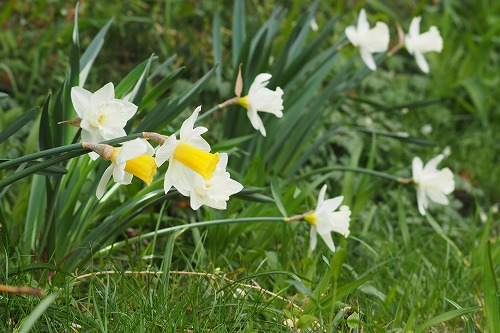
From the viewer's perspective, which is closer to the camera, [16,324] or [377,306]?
[16,324]

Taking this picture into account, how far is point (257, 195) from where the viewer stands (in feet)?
6.96

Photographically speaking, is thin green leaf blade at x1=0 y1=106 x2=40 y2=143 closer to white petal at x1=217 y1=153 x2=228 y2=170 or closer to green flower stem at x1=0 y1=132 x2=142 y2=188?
green flower stem at x1=0 y1=132 x2=142 y2=188

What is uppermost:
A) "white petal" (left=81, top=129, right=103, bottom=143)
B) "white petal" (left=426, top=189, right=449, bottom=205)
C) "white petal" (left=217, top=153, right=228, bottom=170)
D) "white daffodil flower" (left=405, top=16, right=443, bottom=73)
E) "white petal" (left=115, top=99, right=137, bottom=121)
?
"white petal" (left=115, top=99, right=137, bottom=121)

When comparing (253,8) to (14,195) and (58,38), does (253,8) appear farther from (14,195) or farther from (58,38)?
(14,195)

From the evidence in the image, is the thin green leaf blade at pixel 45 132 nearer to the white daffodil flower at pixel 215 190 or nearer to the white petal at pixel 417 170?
the white daffodil flower at pixel 215 190

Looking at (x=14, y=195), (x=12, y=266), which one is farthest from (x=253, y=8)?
(x=12, y=266)

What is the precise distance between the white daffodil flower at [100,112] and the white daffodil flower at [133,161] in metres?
0.09

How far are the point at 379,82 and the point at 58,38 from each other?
163 cm

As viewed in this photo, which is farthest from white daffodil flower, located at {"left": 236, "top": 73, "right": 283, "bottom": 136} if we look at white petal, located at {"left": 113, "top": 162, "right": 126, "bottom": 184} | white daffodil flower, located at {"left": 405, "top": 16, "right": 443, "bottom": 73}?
white daffodil flower, located at {"left": 405, "top": 16, "right": 443, "bottom": 73}

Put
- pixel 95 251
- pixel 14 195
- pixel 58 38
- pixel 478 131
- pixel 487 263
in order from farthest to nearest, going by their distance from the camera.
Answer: pixel 478 131 < pixel 58 38 < pixel 14 195 < pixel 95 251 < pixel 487 263

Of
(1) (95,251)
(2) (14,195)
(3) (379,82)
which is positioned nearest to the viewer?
(1) (95,251)

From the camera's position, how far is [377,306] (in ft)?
7.03

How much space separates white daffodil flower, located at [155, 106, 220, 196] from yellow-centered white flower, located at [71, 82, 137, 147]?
14 cm

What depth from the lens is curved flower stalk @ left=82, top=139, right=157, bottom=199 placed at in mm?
1532
